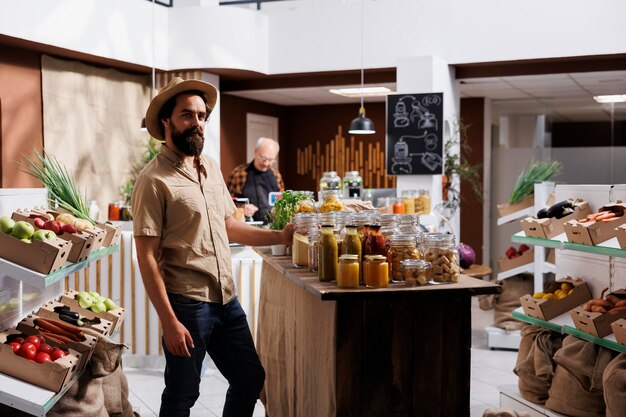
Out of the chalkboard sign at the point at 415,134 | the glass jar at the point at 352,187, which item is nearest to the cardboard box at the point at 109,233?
the glass jar at the point at 352,187

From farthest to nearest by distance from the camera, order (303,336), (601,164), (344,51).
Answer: (601,164), (344,51), (303,336)

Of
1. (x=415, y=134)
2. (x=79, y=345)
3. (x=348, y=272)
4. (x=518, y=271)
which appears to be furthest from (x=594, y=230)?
(x=415, y=134)

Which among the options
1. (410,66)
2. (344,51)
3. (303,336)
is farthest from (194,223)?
(344,51)

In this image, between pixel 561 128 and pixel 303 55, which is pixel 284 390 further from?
pixel 561 128

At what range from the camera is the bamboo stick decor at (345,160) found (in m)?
12.1

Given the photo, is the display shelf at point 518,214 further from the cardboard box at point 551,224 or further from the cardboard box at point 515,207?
the cardboard box at point 551,224

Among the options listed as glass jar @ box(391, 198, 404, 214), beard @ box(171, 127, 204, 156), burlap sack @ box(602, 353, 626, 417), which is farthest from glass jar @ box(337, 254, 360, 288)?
glass jar @ box(391, 198, 404, 214)

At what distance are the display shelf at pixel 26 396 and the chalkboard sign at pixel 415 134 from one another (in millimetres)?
5784

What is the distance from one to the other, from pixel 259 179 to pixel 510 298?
2.76 metres

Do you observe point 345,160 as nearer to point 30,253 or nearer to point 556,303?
point 556,303

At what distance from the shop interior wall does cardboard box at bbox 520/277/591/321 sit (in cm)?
515

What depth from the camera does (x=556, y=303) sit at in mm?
4445

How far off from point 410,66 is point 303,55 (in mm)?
1537

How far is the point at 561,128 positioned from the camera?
11.3 meters
